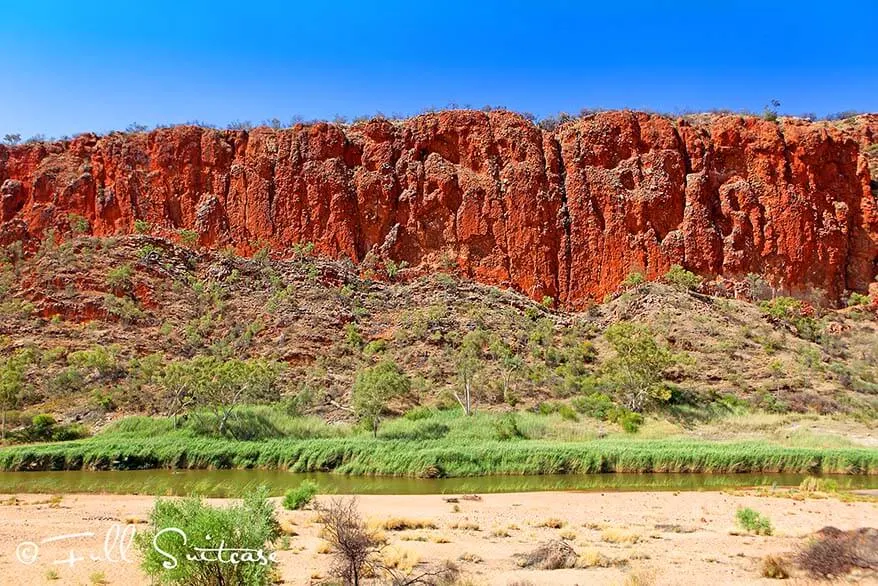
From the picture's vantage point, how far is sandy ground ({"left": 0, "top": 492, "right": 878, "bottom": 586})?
11.1 metres

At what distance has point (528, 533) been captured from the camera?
49.3ft

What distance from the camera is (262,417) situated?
3238 centimetres

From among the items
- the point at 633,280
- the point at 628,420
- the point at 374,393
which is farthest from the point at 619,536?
the point at 633,280

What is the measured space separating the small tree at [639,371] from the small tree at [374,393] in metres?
12.8

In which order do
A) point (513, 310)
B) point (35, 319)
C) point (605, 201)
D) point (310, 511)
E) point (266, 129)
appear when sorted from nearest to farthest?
point (310, 511), point (35, 319), point (513, 310), point (605, 201), point (266, 129)

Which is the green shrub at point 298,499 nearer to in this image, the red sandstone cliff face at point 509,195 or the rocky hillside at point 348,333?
the rocky hillside at point 348,333

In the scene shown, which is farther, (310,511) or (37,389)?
(37,389)

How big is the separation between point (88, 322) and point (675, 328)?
3820 centimetres

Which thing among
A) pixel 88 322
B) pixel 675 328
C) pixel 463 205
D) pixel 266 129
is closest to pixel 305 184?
pixel 266 129

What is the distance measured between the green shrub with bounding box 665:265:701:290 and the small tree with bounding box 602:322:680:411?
12221 mm

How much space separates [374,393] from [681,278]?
91.0 ft

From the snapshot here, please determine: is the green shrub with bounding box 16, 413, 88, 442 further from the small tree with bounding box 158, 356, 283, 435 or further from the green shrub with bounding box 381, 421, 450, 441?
the green shrub with bounding box 381, 421, 450, 441

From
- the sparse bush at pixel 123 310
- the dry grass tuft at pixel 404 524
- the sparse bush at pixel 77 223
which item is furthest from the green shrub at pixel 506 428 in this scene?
the sparse bush at pixel 77 223

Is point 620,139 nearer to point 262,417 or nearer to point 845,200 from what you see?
point 845,200
